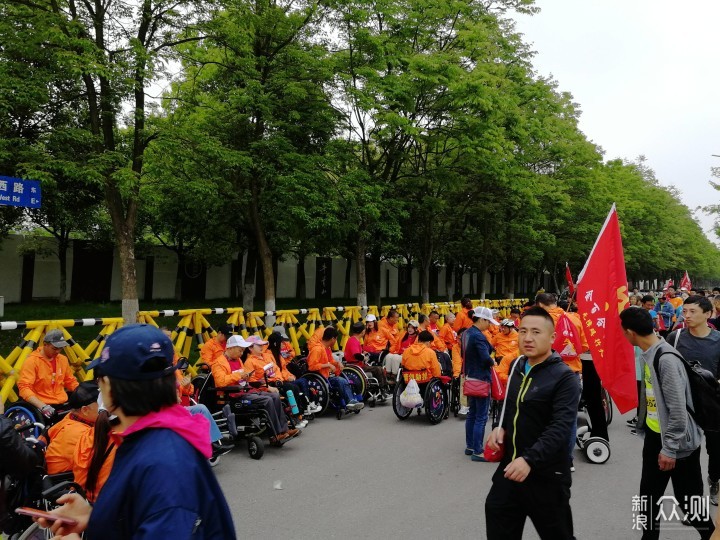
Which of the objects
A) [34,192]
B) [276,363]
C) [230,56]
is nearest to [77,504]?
[276,363]

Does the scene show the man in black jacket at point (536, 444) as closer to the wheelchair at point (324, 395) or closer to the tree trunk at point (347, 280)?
the wheelchair at point (324, 395)

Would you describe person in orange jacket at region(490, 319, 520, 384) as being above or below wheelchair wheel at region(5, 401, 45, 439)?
above

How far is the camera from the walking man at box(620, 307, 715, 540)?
358 cm

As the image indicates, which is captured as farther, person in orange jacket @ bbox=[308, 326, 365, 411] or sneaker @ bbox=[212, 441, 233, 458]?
person in orange jacket @ bbox=[308, 326, 365, 411]

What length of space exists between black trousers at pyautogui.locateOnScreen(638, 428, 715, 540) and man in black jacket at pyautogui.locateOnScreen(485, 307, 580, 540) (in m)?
1.05

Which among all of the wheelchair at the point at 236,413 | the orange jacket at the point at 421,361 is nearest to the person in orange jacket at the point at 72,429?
the wheelchair at the point at 236,413

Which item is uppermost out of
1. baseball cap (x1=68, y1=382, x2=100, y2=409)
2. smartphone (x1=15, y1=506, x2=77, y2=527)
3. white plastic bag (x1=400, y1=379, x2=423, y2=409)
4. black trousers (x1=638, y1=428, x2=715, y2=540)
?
smartphone (x1=15, y1=506, x2=77, y2=527)

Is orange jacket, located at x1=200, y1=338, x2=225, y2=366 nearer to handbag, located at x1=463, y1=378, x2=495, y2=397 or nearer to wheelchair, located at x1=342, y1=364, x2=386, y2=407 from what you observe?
wheelchair, located at x1=342, y1=364, x2=386, y2=407

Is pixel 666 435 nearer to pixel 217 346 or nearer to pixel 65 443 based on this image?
pixel 65 443

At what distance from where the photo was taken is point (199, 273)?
28.1 metres

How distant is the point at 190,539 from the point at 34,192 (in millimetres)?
8350

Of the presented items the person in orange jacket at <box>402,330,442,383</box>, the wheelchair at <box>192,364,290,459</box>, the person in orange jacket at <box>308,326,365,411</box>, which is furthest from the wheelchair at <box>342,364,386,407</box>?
the wheelchair at <box>192,364,290,459</box>

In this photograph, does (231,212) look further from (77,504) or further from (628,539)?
(77,504)

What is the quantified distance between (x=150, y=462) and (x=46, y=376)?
620 cm
